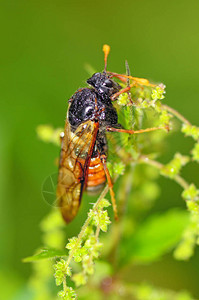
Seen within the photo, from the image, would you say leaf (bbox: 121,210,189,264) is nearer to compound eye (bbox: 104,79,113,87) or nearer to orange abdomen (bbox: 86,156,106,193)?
orange abdomen (bbox: 86,156,106,193)

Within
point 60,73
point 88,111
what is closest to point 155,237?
point 88,111

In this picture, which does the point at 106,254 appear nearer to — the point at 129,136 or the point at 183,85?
the point at 129,136

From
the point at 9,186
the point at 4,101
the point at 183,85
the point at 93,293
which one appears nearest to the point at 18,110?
the point at 4,101

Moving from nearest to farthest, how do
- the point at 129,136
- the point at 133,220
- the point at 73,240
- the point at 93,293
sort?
the point at 73,240, the point at 129,136, the point at 93,293, the point at 133,220

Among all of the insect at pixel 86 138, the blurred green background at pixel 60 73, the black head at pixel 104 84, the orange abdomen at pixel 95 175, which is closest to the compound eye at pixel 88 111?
the insect at pixel 86 138

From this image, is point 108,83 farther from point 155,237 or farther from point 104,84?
point 155,237

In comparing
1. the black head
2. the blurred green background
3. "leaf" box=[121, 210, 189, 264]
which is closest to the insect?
the black head
